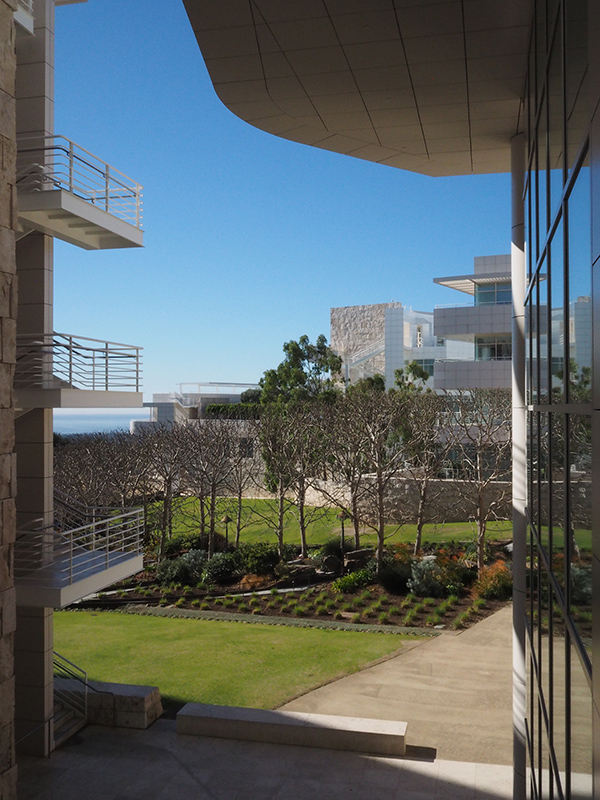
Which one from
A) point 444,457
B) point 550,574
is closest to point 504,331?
point 444,457

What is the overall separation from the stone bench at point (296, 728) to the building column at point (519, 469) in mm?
2630

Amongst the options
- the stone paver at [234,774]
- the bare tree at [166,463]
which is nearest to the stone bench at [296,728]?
the stone paver at [234,774]

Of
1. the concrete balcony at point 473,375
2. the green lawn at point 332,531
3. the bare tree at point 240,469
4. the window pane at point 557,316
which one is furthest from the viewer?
the concrete balcony at point 473,375

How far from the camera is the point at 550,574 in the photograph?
4789mm

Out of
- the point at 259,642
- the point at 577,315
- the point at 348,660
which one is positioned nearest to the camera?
the point at 577,315

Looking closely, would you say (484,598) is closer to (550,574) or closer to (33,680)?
(33,680)

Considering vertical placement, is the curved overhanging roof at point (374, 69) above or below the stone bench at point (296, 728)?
above

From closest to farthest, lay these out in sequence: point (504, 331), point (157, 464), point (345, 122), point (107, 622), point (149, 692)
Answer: point (345, 122), point (149, 692), point (107, 622), point (157, 464), point (504, 331)

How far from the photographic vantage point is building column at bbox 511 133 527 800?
8.73 m

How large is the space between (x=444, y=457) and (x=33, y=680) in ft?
59.1

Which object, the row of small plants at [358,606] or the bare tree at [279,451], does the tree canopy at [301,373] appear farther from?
the row of small plants at [358,606]

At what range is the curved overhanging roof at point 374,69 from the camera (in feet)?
22.9

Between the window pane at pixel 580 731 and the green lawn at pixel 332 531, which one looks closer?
the window pane at pixel 580 731

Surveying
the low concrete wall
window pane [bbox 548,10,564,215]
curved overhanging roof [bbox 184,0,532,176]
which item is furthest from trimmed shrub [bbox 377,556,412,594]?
window pane [bbox 548,10,564,215]
